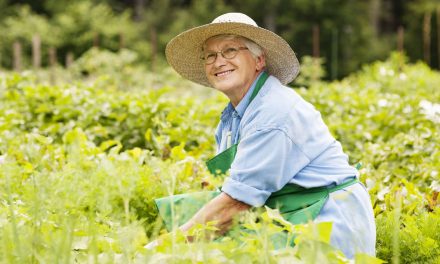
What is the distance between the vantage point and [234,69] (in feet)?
9.80

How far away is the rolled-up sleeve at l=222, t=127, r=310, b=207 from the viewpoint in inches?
103

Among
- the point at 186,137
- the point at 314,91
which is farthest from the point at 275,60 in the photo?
the point at 314,91

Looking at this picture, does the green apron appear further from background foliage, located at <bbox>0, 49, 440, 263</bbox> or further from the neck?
the neck

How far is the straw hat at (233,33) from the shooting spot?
296 centimetres

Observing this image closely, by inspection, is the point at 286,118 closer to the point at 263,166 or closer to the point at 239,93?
the point at 263,166

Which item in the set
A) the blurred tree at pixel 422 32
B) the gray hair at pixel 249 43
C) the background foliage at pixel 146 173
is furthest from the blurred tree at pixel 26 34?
the gray hair at pixel 249 43

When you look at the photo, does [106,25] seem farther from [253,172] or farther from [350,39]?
[253,172]

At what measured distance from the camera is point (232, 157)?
2955 millimetres

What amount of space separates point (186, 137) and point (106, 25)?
61.9ft

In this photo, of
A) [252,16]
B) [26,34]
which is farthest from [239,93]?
[252,16]

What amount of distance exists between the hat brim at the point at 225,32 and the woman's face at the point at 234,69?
0.05 meters

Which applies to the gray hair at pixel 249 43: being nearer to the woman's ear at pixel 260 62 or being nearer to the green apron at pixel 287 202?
the woman's ear at pixel 260 62

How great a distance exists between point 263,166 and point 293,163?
12 centimetres

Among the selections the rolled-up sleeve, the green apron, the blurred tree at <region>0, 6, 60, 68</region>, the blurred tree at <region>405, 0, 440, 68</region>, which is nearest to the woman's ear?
the green apron
